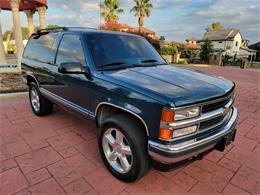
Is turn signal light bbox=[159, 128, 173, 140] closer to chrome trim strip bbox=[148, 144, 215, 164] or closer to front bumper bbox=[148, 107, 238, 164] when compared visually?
front bumper bbox=[148, 107, 238, 164]

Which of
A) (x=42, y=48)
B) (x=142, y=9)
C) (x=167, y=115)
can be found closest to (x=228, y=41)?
(x=142, y=9)

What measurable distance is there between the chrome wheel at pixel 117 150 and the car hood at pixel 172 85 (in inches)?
24.4

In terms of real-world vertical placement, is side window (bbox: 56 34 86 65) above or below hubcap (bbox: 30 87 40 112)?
above

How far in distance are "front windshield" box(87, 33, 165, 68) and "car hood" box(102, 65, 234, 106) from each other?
0.27 metres

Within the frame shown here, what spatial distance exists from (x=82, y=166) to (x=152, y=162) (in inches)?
41.7

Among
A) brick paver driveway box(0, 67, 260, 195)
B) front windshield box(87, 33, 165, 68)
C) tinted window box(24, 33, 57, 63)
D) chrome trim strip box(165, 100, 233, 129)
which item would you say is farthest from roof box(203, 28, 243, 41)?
chrome trim strip box(165, 100, 233, 129)

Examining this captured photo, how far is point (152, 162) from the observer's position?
2.10 metres

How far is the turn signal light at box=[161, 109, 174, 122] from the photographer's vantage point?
178cm

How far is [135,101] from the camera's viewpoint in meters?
2.01

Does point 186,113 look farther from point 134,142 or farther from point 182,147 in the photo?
point 134,142

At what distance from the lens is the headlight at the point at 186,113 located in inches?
71.7

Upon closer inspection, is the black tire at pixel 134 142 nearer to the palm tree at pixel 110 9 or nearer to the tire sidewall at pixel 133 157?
the tire sidewall at pixel 133 157

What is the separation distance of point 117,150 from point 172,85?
3.35 feet

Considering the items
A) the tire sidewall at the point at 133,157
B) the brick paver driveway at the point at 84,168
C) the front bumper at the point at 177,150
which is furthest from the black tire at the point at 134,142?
the brick paver driveway at the point at 84,168
